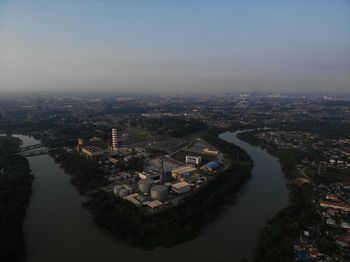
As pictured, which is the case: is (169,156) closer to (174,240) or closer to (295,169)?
(295,169)

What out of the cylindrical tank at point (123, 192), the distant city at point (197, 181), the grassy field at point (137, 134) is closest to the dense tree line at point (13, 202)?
the distant city at point (197, 181)

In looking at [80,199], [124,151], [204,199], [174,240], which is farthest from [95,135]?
[174,240]

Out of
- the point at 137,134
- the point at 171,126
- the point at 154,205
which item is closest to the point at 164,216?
the point at 154,205

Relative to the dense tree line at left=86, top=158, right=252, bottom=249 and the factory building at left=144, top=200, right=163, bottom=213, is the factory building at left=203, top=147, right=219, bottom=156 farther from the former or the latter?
the factory building at left=144, top=200, right=163, bottom=213

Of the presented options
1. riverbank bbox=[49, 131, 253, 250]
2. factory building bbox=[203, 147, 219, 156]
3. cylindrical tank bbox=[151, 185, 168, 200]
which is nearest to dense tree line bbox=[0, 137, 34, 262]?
riverbank bbox=[49, 131, 253, 250]

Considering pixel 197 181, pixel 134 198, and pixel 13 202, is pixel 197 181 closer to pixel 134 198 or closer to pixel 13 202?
pixel 134 198

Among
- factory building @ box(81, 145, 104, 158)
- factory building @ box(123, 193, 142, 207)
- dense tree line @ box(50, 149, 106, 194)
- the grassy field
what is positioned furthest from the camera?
the grassy field
